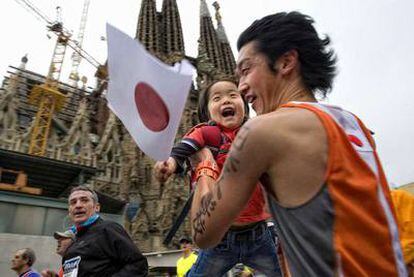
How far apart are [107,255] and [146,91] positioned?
209 cm

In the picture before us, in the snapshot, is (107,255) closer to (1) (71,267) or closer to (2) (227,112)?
(1) (71,267)

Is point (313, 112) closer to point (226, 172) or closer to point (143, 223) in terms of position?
point (226, 172)

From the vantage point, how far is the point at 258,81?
1.44 metres

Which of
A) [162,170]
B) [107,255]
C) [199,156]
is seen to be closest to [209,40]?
[107,255]

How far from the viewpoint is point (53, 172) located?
17.4 meters

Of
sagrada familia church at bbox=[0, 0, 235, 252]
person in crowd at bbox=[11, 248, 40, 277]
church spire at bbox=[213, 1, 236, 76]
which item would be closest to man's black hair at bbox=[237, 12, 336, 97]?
person in crowd at bbox=[11, 248, 40, 277]

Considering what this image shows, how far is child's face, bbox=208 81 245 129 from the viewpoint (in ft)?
8.24

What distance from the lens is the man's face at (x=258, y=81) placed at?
1429 millimetres

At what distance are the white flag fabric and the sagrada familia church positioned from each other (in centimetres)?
1758

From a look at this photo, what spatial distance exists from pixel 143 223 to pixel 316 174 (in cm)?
3221

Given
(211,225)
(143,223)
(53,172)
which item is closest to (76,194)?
(211,225)

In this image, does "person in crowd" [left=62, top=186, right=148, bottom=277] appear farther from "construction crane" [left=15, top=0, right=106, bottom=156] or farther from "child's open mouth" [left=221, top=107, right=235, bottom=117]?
"construction crane" [left=15, top=0, right=106, bottom=156]

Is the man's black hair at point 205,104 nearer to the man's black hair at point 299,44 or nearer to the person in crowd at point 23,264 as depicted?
the man's black hair at point 299,44

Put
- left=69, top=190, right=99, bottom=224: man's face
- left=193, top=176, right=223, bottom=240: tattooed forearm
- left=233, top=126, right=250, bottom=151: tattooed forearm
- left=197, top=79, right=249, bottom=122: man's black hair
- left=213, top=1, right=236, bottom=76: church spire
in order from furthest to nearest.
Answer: left=213, top=1, right=236, bottom=76: church spire, left=69, top=190, right=99, bottom=224: man's face, left=197, top=79, right=249, bottom=122: man's black hair, left=193, top=176, right=223, bottom=240: tattooed forearm, left=233, top=126, right=250, bottom=151: tattooed forearm
